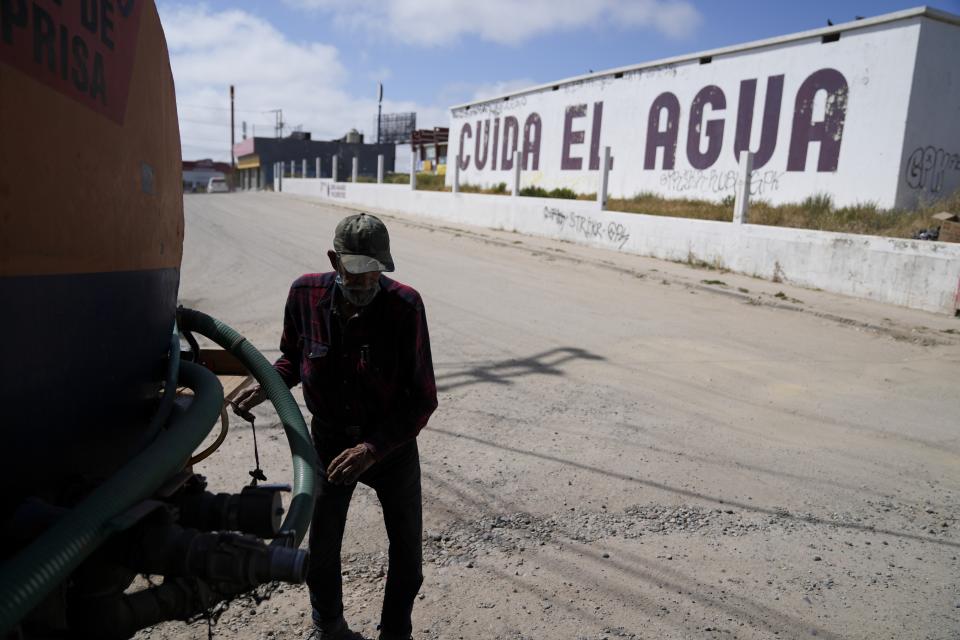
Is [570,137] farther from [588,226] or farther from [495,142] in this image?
[588,226]

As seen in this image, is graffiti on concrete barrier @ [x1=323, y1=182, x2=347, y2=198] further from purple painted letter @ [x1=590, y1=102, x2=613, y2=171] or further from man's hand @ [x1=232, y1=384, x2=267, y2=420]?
man's hand @ [x1=232, y1=384, x2=267, y2=420]

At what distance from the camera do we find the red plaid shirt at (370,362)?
270 cm

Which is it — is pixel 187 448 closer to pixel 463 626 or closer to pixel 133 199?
pixel 133 199

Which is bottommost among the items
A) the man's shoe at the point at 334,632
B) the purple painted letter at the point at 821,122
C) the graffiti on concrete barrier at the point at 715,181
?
the man's shoe at the point at 334,632

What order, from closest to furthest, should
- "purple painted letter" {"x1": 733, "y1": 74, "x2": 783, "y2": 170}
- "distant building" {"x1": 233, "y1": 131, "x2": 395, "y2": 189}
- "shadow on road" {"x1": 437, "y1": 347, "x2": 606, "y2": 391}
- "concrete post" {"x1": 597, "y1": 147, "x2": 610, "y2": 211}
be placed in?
"shadow on road" {"x1": 437, "y1": 347, "x2": 606, "y2": 391} < "concrete post" {"x1": 597, "y1": 147, "x2": 610, "y2": 211} < "purple painted letter" {"x1": 733, "y1": 74, "x2": 783, "y2": 170} < "distant building" {"x1": 233, "y1": 131, "x2": 395, "y2": 189}

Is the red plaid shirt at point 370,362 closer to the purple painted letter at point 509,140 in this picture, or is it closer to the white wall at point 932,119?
the white wall at point 932,119

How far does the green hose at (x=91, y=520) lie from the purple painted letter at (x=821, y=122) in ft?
64.0

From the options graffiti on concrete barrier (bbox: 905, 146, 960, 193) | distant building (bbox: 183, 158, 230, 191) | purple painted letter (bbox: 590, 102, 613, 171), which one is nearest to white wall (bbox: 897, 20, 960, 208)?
graffiti on concrete barrier (bbox: 905, 146, 960, 193)

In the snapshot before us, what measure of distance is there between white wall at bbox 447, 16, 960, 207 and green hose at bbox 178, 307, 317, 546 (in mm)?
→ 18116

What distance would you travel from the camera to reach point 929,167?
17203 millimetres

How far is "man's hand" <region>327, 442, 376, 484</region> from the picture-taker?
260 centimetres

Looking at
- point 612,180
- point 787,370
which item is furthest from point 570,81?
point 787,370

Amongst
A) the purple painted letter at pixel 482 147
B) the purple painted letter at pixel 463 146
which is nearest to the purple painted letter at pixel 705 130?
the purple painted letter at pixel 482 147

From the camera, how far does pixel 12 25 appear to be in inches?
55.9
